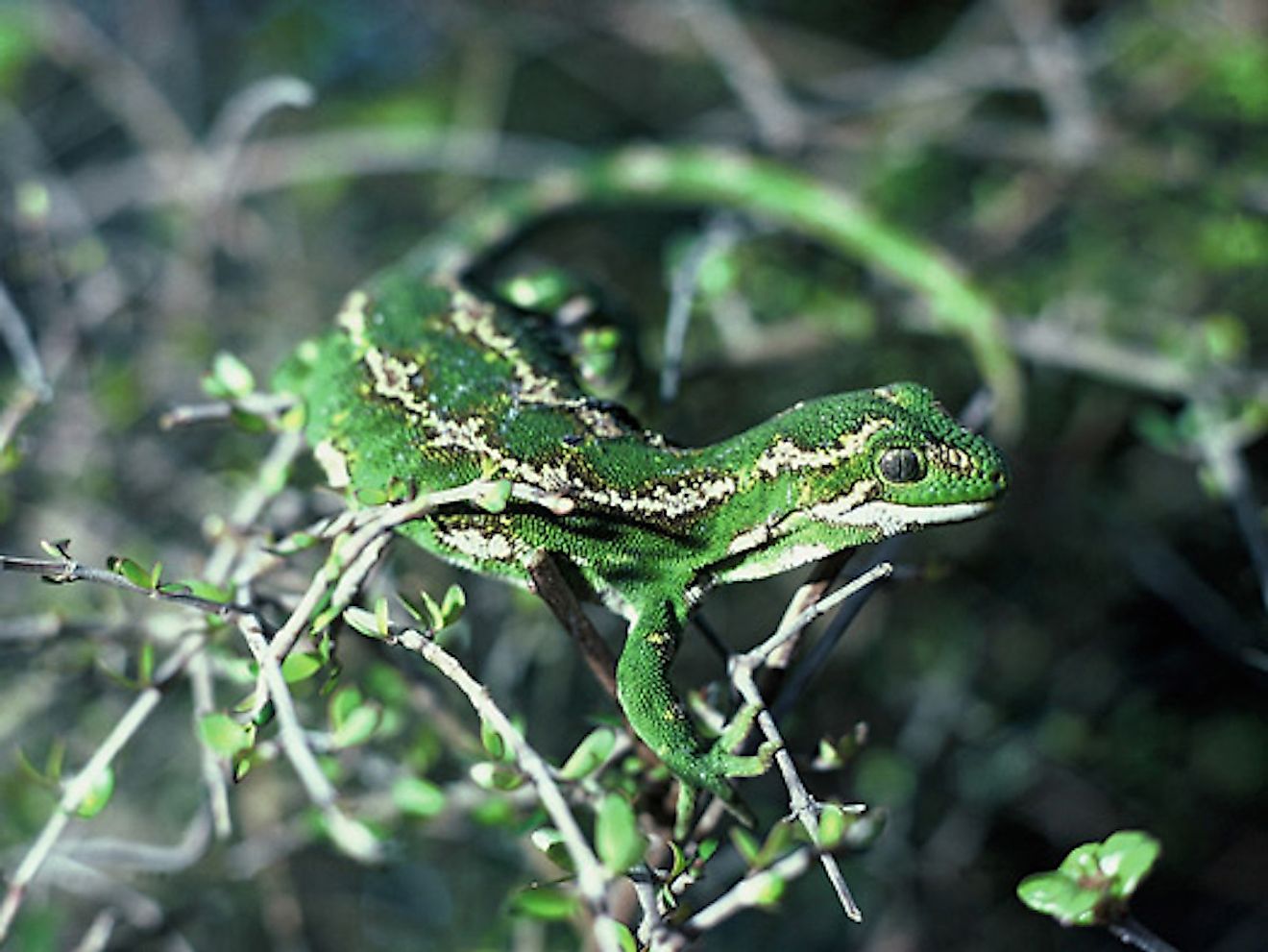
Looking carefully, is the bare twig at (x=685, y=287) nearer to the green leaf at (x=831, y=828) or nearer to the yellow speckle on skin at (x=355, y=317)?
the yellow speckle on skin at (x=355, y=317)

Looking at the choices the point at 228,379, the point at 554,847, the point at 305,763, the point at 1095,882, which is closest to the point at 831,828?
the point at 554,847

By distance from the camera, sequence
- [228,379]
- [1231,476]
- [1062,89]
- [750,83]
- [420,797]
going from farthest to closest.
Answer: [750,83], [1062,89], [1231,476], [228,379], [420,797]

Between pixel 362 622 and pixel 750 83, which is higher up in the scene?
pixel 362 622

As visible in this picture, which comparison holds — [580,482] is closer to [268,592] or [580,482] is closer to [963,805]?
[268,592]

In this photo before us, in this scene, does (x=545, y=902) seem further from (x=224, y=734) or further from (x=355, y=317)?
(x=355, y=317)

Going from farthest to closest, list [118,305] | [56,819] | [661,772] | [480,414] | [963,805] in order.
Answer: [963,805], [118,305], [480,414], [661,772], [56,819]

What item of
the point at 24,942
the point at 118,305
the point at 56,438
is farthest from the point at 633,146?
the point at 24,942

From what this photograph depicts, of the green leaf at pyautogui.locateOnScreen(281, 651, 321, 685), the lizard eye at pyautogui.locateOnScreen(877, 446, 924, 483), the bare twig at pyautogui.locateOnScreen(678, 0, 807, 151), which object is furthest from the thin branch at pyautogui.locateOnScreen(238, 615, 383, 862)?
the bare twig at pyautogui.locateOnScreen(678, 0, 807, 151)
